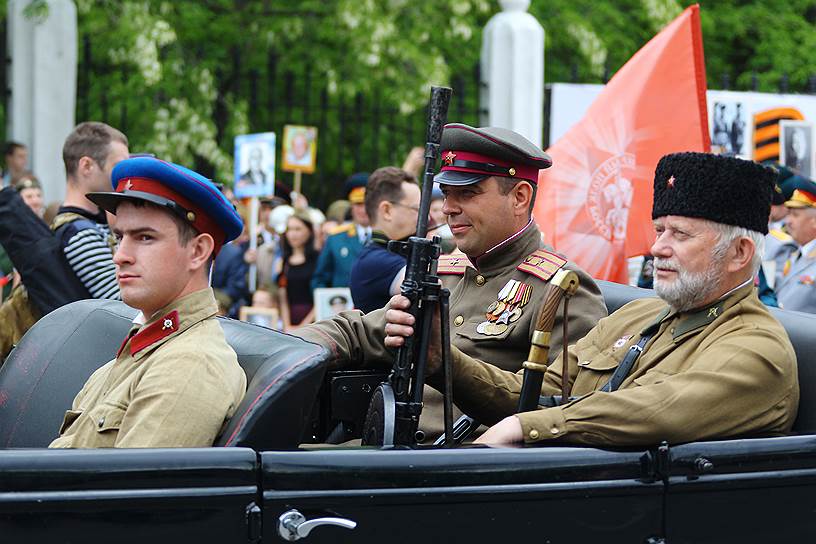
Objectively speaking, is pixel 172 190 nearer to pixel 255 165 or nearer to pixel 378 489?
pixel 378 489

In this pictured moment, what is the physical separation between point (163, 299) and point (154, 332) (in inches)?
3.7

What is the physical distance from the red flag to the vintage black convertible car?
281 centimetres

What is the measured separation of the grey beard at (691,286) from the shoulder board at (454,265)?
1134 mm

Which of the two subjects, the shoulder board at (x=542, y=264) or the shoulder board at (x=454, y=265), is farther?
the shoulder board at (x=454, y=265)

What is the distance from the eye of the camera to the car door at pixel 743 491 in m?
2.79

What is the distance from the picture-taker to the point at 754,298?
130 inches

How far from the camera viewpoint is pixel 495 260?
4215 mm

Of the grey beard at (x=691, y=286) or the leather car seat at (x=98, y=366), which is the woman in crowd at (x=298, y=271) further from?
the grey beard at (x=691, y=286)

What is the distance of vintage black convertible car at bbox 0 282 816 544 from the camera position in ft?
7.92

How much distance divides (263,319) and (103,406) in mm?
6577

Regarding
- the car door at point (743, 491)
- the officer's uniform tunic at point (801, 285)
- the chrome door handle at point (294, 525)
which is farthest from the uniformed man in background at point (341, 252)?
the chrome door handle at point (294, 525)

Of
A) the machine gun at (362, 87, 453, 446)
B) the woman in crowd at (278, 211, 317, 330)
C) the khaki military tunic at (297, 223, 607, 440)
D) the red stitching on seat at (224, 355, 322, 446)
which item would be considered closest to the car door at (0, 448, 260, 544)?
the red stitching on seat at (224, 355, 322, 446)

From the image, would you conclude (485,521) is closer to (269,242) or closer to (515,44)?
(269,242)

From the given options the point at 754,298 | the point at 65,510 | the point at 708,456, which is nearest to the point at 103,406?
the point at 65,510
